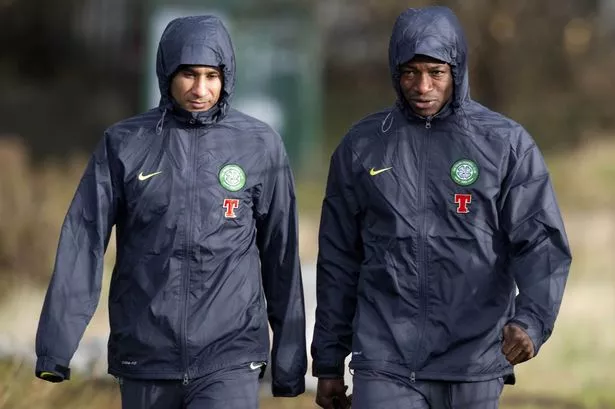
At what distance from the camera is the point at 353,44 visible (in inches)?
1121

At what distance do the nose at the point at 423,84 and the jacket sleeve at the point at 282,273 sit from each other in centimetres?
56

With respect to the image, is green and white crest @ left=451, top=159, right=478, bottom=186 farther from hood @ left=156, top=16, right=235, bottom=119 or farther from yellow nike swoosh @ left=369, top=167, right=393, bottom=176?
hood @ left=156, top=16, right=235, bottom=119

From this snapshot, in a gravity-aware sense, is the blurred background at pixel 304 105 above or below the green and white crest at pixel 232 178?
below

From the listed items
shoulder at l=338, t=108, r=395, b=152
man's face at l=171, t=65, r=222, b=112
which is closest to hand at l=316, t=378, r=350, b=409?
shoulder at l=338, t=108, r=395, b=152

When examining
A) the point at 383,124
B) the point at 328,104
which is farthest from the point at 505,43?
the point at 383,124

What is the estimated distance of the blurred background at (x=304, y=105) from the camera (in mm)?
11047

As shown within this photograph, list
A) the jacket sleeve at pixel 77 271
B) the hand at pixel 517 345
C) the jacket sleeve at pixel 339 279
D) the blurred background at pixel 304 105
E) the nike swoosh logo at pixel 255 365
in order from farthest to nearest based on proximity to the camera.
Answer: the blurred background at pixel 304 105 < the jacket sleeve at pixel 339 279 < the nike swoosh logo at pixel 255 365 < the jacket sleeve at pixel 77 271 < the hand at pixel 517 345

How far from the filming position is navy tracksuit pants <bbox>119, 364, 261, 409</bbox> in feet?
19.4

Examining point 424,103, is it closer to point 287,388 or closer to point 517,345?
point 517,345

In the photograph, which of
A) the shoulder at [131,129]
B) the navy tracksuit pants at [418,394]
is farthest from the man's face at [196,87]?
the navy tracksuit pants at [418,394]

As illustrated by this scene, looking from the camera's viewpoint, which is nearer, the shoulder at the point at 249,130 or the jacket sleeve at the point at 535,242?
the jacket sleeve at the point at 535,242

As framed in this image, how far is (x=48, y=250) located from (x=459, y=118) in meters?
7.70

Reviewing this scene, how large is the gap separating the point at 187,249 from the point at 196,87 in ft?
1.88

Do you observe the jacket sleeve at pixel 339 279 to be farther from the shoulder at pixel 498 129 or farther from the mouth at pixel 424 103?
the shoulder at pixel 498 129
